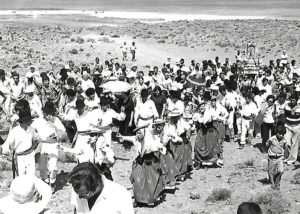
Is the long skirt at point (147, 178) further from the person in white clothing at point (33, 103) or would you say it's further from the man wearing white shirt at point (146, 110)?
the person in white clothing at point (33, 103)

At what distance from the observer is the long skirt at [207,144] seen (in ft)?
36.7

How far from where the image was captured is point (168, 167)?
982cm

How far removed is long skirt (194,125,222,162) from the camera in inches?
440

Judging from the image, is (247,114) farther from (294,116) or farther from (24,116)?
(24,116)

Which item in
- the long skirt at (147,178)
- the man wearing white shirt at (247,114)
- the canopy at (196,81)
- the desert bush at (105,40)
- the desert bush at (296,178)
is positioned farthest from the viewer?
the desert bush at (105,40)

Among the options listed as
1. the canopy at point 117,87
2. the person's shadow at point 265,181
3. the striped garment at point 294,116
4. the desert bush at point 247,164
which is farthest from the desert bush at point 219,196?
the canopy at point 117,87

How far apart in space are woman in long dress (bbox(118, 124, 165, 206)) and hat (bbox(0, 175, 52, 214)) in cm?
396

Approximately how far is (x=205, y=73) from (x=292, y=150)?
7201mm

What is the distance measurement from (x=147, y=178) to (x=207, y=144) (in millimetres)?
2891

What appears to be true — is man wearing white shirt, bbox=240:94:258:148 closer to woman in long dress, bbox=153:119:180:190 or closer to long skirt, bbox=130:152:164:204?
woman in long dress, bbox=153:119:180:190

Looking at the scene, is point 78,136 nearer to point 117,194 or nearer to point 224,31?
point 117,194

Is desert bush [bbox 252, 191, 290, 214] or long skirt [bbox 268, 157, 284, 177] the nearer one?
desert bush [bbox 252, 191, 290, 214]

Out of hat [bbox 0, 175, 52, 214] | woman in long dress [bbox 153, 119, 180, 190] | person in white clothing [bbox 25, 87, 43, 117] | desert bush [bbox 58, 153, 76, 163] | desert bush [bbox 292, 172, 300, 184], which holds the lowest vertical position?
desert bush [bbox 58, 153, 76, 163]

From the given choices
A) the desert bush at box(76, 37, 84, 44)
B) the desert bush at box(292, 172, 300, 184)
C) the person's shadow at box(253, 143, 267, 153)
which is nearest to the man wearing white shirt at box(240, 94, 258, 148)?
the person's shadow at box(253, 143, 267, 153)
